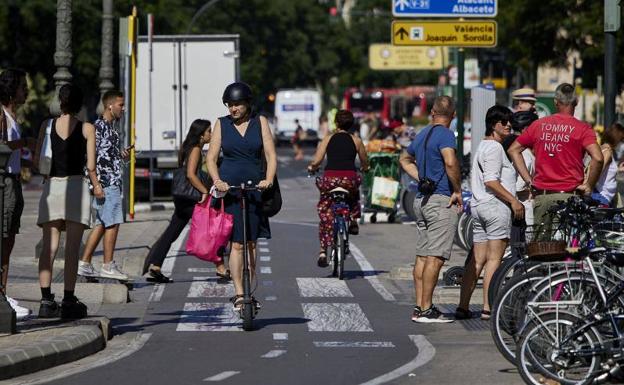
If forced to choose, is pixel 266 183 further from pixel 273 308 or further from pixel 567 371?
pixel 567 371

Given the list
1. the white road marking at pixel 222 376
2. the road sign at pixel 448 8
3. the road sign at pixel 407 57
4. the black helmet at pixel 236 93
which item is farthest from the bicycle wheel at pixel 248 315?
the road sign at pixel 407 57

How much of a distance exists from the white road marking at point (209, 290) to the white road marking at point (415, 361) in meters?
3.44

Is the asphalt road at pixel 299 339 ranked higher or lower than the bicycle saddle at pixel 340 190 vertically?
lower

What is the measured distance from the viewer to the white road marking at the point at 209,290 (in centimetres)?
1535

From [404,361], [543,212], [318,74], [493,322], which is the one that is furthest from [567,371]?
[318,74]

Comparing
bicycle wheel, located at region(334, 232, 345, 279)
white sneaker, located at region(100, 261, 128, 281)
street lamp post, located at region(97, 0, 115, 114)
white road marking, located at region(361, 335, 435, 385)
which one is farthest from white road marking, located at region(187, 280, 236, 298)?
street lamp post, located at region(97, 0, 115, 114)

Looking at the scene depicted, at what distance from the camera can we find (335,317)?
533 inches

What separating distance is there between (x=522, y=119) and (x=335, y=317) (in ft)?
7.66

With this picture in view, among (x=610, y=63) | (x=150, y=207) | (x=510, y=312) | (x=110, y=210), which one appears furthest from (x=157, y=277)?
(x=150, y=207)

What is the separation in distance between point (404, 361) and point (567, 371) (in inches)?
72.6

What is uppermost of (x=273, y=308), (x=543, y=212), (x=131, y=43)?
(x=131, y=43)

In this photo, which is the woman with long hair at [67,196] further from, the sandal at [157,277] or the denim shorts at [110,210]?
the sandal at [157,277]

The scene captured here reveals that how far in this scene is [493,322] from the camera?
1009 centimetres

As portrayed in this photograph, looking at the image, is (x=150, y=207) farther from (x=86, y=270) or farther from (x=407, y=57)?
(x=407, y=57)
